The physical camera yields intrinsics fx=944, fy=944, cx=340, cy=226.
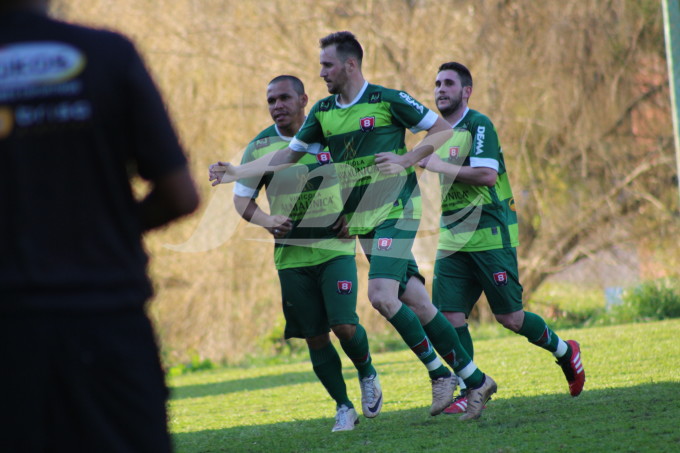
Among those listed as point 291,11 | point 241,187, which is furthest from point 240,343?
point 241,187

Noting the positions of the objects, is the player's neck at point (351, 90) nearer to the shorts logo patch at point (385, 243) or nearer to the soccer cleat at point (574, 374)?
the shorts logo patch at point (385, 243)

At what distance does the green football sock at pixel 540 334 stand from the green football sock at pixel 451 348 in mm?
569

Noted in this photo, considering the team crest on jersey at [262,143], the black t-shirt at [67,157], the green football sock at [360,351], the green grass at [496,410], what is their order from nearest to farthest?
the black t-shirt at [67,157] → the green grass at [496,410] → the green football sock at [360,351] → the team crest on jersey at [262,143]

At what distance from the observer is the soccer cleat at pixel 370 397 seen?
6496 mm

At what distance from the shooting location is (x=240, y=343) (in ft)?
64.4

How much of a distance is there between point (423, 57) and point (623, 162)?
4.21 metres

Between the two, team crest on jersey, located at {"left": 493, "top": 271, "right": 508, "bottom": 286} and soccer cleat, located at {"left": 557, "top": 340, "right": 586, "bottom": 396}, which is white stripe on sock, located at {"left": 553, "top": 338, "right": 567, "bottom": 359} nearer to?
soccer cleat, located at {"left": 557, "top": 340, "right": 586, "bottom": 396}

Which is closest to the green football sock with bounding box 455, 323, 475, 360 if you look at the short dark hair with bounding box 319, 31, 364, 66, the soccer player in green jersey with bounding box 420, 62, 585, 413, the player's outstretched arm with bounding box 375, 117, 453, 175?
the soccer player in green jersey with bounding box 420, 62, 585, 413

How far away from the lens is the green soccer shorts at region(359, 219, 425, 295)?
630 centimetres

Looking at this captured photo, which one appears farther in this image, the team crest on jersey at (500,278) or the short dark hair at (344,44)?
the team crest on jersey at (500,278)

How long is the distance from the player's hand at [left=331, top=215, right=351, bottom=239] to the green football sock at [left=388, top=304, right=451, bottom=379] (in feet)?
2.22

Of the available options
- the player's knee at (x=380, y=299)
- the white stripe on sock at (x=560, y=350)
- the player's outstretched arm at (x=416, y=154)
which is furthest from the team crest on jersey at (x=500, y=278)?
the player's outstretched arm at (x=416, y=154)

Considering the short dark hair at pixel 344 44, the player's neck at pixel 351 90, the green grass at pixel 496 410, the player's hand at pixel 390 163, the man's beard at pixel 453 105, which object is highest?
the short dark hair at pixel 344 44

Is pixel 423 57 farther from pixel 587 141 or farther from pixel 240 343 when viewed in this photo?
pixel 240 343
